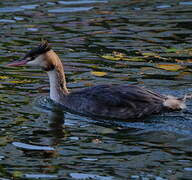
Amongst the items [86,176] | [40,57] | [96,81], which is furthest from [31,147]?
[96,81]

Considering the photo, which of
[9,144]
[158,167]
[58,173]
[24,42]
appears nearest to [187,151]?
[158,167]

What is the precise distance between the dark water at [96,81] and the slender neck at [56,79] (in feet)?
0.70

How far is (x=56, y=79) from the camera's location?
11070 mm

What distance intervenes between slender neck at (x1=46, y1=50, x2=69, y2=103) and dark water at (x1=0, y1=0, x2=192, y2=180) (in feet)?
0.70

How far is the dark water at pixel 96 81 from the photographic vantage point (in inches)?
315

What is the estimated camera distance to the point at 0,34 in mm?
15625

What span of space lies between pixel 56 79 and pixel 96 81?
1134 millimetres

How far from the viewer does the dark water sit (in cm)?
800

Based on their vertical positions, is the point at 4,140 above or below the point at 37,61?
below

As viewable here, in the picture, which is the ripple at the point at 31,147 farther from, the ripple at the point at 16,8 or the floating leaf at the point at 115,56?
the ripple at the point at 16,8

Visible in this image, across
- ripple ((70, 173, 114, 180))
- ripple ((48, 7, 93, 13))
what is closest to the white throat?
ripple ((70, 173, 114, 180))

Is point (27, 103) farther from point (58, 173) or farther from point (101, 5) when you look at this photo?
point (101, 5)

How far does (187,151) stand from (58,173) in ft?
5.55

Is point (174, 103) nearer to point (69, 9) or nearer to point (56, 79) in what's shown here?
point (56, 79)
